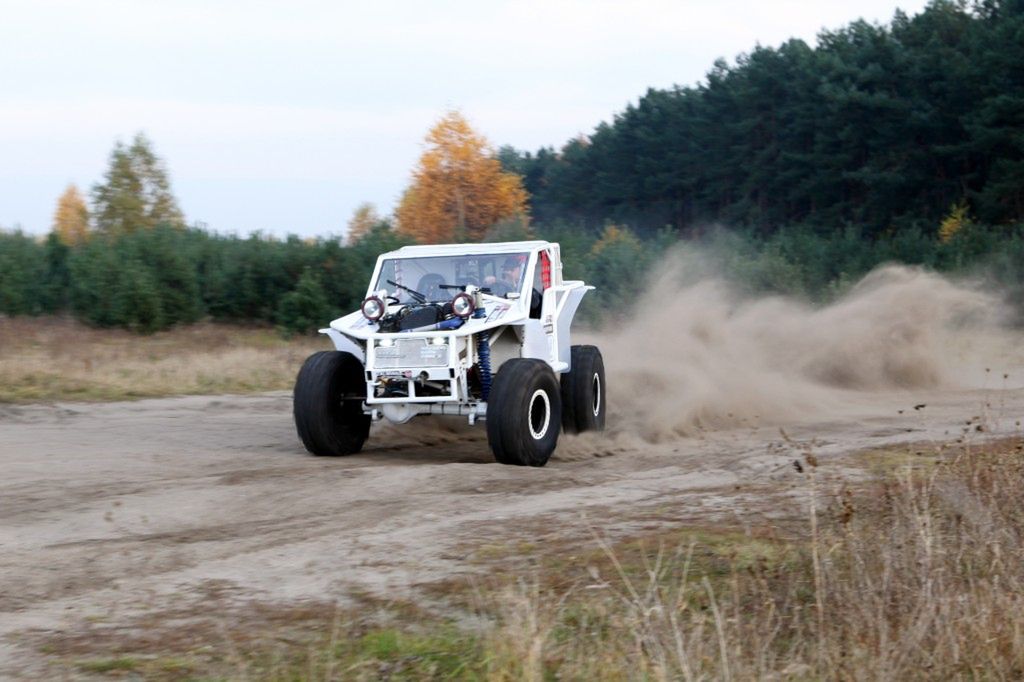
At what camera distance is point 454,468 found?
1041cm

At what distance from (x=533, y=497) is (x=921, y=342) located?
39.3ft

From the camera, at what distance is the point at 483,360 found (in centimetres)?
1154

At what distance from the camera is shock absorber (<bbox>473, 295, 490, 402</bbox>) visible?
37.6 ft

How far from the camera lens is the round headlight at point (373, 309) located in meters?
11.6

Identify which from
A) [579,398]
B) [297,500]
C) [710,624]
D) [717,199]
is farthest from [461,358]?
[717,199]

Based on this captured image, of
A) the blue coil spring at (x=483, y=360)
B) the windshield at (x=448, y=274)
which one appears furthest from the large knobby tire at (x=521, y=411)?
the windshield at (x=448, y=274)

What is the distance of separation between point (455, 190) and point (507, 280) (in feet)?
130

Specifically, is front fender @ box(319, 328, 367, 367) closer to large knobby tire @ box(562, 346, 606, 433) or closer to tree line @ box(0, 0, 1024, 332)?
large knobby tire @ box(562, 346, 606, 433)

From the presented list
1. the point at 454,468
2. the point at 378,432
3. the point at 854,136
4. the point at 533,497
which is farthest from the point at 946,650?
the point at 854,136

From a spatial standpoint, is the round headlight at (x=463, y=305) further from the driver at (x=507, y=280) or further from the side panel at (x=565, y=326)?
the side panel at (x=565, y=326)

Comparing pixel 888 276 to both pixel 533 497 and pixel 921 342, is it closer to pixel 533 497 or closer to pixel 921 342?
pixel 921 342

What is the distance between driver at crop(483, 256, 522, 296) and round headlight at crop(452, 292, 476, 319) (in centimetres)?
100

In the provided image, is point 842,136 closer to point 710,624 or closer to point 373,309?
point 373,309

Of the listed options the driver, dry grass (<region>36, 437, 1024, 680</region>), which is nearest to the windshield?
the driver
